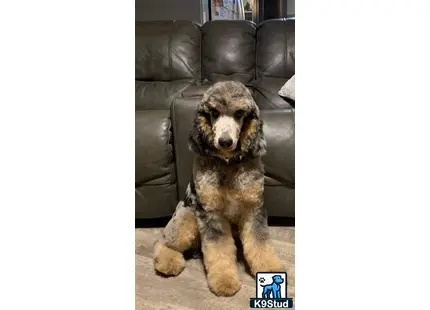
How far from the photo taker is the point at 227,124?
35.9 inches

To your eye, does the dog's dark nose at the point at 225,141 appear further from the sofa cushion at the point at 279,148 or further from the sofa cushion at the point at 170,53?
the sofa cushion at the point at 170,53

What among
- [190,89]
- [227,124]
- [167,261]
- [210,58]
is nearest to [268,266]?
[167,261]

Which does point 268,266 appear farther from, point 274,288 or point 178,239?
point 178,239

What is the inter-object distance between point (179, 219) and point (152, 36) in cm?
61

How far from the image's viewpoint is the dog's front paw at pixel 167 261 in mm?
1028

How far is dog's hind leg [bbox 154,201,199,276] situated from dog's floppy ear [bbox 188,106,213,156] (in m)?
0.21

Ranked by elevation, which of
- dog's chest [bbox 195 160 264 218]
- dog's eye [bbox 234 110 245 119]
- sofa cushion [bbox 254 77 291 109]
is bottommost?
dog's chest [bbox 195 160 264 218]

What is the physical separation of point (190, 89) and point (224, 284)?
63 cm

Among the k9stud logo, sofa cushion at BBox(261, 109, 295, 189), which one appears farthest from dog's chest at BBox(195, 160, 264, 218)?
the k9stud logo

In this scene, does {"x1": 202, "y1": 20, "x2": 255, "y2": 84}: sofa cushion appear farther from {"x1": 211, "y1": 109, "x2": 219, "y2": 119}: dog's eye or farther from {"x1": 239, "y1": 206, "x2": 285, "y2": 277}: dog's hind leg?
{"x1": 239, "y1": 206, "x2": 285, "y2": 277}: dog's hind leg

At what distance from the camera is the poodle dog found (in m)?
0.94

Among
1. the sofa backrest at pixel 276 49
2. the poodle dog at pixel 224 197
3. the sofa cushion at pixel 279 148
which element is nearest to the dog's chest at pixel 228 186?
the poodle dog at pixel 224 197

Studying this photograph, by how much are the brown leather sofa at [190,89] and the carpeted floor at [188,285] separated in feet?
0.25
